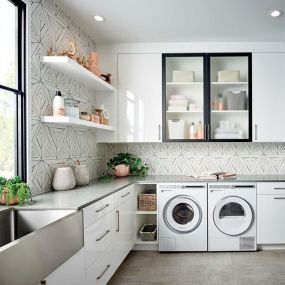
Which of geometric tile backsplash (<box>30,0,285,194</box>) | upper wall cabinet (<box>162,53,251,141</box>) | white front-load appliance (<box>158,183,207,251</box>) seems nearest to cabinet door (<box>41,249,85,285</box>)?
geometric tile backsplash (<box>30,0,285,194</box>)

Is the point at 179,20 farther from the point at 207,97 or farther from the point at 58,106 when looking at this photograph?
the point at 58,106

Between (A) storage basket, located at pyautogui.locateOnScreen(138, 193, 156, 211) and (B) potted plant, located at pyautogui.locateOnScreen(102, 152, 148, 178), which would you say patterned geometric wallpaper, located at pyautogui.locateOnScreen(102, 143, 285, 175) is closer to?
(B) potted plant, located at pyautogui.locateOnScreen(102, 152, 148, 178)

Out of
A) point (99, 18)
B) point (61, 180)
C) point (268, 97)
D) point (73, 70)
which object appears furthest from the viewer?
point (268, 97)

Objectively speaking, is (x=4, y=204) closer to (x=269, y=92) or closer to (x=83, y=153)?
(x=83, y=153)

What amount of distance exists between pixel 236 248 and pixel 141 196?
122cm

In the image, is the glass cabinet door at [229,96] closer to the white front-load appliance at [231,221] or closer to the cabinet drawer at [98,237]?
the white front-load appliance at [231,221]

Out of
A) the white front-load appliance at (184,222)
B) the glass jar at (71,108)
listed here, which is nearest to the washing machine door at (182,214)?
the white front-load appliance at (184,222)

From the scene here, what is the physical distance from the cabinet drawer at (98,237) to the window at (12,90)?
2.25ft

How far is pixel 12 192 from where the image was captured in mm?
2041

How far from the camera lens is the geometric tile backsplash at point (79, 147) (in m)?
2.62

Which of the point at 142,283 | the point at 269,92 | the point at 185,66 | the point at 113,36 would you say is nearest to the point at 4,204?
the point at 142,283

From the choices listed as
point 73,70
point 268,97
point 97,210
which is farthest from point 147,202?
point 268,97

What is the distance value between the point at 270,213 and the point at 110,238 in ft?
6.41

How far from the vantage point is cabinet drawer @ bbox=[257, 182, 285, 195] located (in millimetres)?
3668
